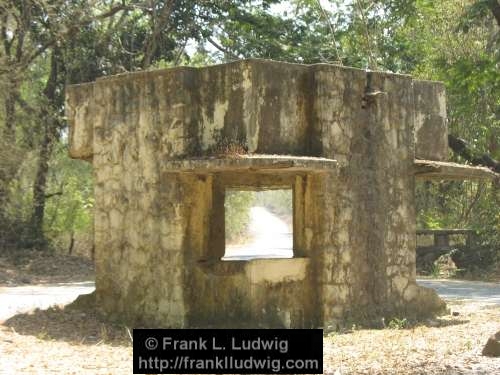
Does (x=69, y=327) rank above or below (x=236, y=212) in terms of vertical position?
below

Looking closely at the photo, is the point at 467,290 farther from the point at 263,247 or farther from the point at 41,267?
the point at 263,247

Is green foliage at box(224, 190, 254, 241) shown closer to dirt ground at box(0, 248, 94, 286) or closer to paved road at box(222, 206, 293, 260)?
paved road at box(222, 206, 293, 260)

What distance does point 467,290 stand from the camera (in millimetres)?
14023

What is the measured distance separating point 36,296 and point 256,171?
204 inches

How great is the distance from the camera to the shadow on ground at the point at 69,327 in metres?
8.52

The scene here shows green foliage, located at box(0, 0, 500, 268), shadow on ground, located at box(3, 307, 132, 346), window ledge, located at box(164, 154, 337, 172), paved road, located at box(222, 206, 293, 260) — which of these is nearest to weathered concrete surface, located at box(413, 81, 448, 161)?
window ledge, located at box(164, 154, 337, 172)

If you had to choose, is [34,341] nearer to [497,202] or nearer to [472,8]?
[472,8]

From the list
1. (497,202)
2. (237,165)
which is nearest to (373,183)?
(237,165)

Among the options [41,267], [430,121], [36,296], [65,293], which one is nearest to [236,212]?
[41,267]

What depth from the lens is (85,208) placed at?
2109 centimetres

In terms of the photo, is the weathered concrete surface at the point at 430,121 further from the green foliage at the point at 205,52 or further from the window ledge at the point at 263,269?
the green foliage at the point at 205,52

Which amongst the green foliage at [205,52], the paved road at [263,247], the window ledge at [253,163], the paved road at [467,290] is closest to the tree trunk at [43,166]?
the green foliage at [205,52]

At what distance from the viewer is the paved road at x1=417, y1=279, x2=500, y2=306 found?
1246cm

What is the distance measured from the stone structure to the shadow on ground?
0.24 metres
